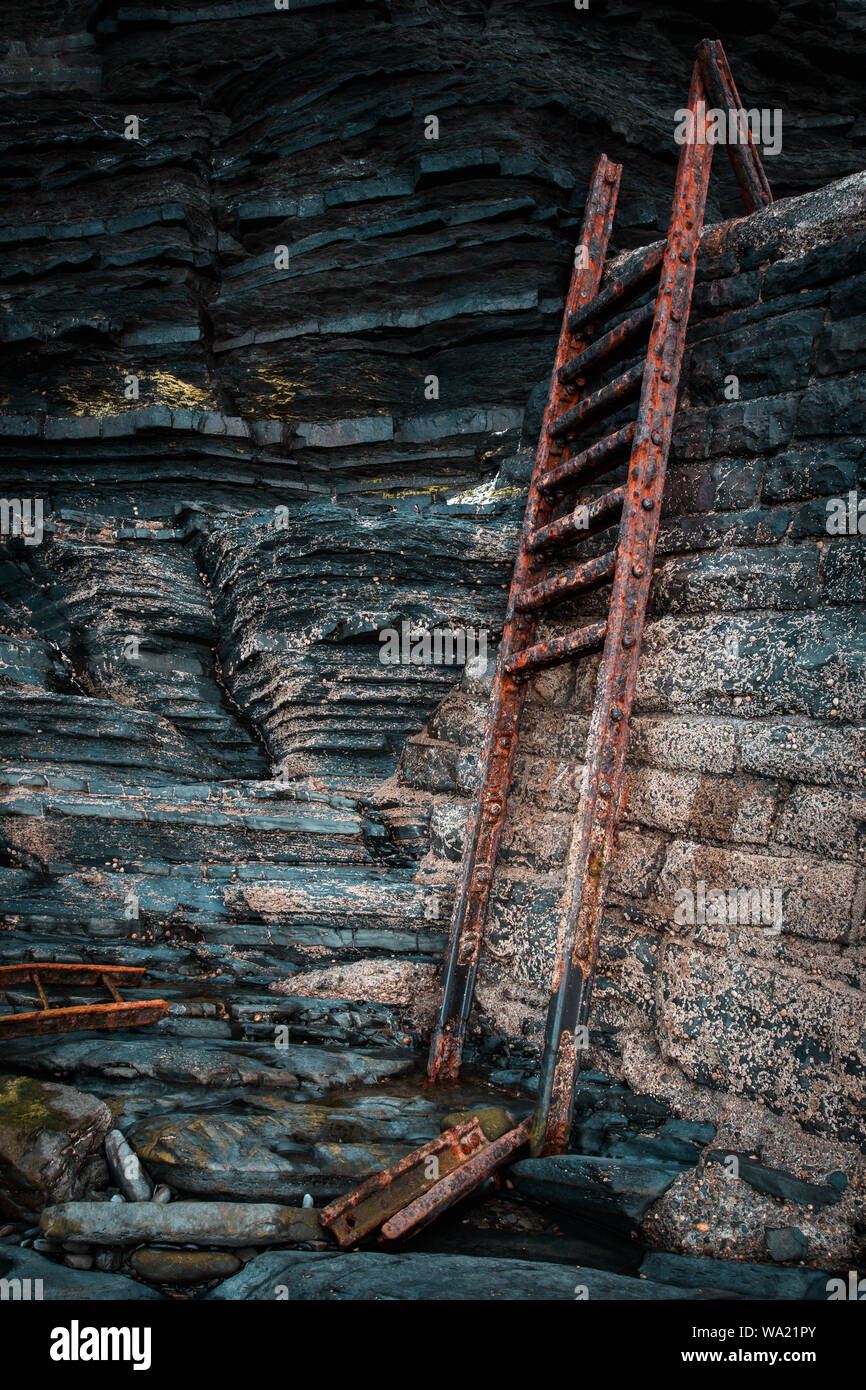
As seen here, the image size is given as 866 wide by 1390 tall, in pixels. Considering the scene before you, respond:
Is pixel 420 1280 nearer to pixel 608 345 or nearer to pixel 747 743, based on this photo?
pixel 747 743

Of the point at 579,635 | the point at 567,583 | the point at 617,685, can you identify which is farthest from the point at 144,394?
the point at 617,685

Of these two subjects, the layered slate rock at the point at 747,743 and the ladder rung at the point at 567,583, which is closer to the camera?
the layered slate rock at the point at 747,743

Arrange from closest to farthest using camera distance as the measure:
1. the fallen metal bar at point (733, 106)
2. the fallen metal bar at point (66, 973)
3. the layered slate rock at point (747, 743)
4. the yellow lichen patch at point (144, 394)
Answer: the layered slate rock at point (747, 743) → the fallen metal bar at point (66, 973) → the fallen metal bar at point (733, 106) → the yellow lichen patch at point (144, 394)

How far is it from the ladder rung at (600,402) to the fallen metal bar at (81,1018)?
383cm

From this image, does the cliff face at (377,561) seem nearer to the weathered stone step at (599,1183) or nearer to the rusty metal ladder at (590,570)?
the weathered stone step at (599,1183)

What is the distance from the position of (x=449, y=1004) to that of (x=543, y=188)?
8760 millimetres

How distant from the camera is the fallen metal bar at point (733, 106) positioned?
Result: 4266 millimetres

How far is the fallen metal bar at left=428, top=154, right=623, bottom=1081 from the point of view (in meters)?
3.96

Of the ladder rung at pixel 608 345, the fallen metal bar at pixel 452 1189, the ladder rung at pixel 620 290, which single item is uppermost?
the ladder rung at pixel 620 290

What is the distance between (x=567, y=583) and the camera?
398 centimetres

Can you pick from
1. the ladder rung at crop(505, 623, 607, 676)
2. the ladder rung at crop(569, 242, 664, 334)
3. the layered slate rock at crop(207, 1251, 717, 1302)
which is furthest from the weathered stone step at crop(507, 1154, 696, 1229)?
the ladder rung at crop(569, 242, 664, 334)

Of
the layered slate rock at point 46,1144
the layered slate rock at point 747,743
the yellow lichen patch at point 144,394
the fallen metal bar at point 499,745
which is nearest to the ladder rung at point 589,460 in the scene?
the fallen metal bar at point 499,745

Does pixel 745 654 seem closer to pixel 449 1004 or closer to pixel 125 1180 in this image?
pixel 449 1004

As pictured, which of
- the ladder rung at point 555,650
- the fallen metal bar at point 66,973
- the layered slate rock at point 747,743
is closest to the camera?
the layered slate rock at point 747,743
